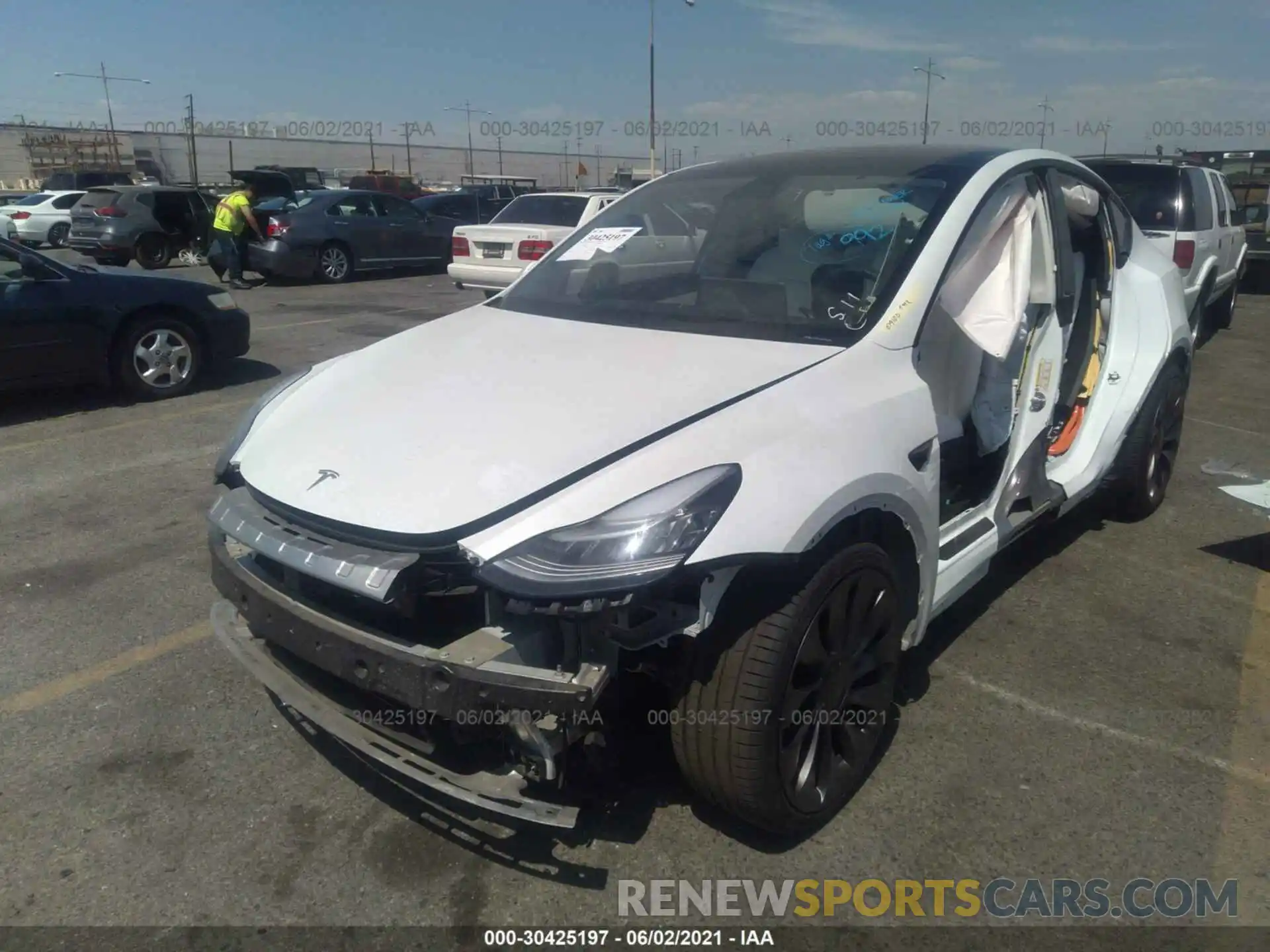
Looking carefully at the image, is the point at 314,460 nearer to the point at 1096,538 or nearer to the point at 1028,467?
the point at 1028,467

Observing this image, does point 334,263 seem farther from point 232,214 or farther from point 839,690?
point 839,690

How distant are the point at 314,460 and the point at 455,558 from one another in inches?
25.0

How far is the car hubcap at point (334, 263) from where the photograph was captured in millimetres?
15734

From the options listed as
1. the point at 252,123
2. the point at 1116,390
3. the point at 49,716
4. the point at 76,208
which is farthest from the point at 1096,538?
the point at 252,123

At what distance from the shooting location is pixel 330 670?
2.30 meters

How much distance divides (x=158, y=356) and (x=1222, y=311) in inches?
452

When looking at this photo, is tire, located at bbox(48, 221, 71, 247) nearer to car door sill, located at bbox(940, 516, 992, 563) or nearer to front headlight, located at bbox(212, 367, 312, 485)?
front headlight, located at bbox(212, 367, 312, 485)

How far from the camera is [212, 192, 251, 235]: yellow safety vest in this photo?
1412 cm

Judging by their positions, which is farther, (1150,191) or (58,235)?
(58,235)

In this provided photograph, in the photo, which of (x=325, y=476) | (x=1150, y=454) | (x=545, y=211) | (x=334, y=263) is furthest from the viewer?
(x=334, y=263)

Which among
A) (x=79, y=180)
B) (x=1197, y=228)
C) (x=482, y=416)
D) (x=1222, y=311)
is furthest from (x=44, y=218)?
(x=482, y=416)

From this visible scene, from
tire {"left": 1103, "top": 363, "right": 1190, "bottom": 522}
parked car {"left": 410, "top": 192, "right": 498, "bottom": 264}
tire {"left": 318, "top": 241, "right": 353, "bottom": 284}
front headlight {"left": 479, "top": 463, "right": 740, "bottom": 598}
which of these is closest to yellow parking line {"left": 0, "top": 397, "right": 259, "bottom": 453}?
front headlight {"left": 479, "top": 463, "right": 740, "bottom": 598}

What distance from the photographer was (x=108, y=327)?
7066 millimetres

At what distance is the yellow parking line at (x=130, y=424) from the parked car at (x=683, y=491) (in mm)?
4026
